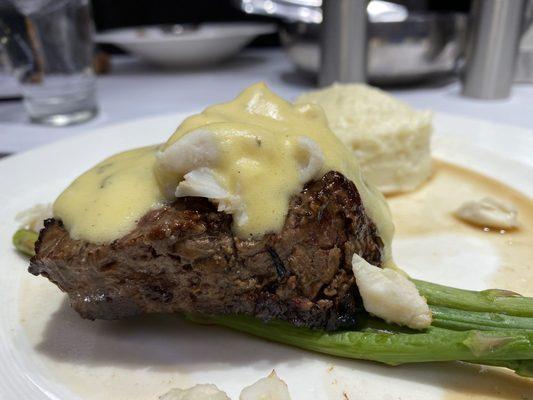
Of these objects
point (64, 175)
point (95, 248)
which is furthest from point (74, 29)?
point (95, 248)

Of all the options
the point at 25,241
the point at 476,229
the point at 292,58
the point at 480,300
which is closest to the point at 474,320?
the point at 480,300

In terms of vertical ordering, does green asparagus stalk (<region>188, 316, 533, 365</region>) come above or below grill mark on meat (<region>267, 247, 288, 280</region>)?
below

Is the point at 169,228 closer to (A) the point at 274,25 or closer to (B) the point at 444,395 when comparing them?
(B) the point at 444,395

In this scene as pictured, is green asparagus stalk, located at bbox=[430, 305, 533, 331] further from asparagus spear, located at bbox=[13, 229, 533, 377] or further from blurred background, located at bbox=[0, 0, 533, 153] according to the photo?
blurred background, located at bbox=[0, 0, 533, 153]

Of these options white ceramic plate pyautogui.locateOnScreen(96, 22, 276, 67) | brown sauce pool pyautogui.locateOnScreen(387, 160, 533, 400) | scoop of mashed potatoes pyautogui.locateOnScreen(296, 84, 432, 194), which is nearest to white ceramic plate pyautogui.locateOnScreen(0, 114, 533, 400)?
brown sauce pool pyautogui.locateOnScreen(387, 160, 533, 400)

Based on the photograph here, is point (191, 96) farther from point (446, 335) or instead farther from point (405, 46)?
point (446, 335)

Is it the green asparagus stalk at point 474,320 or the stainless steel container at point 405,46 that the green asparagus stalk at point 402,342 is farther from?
the stainless steel container at point 405,46
